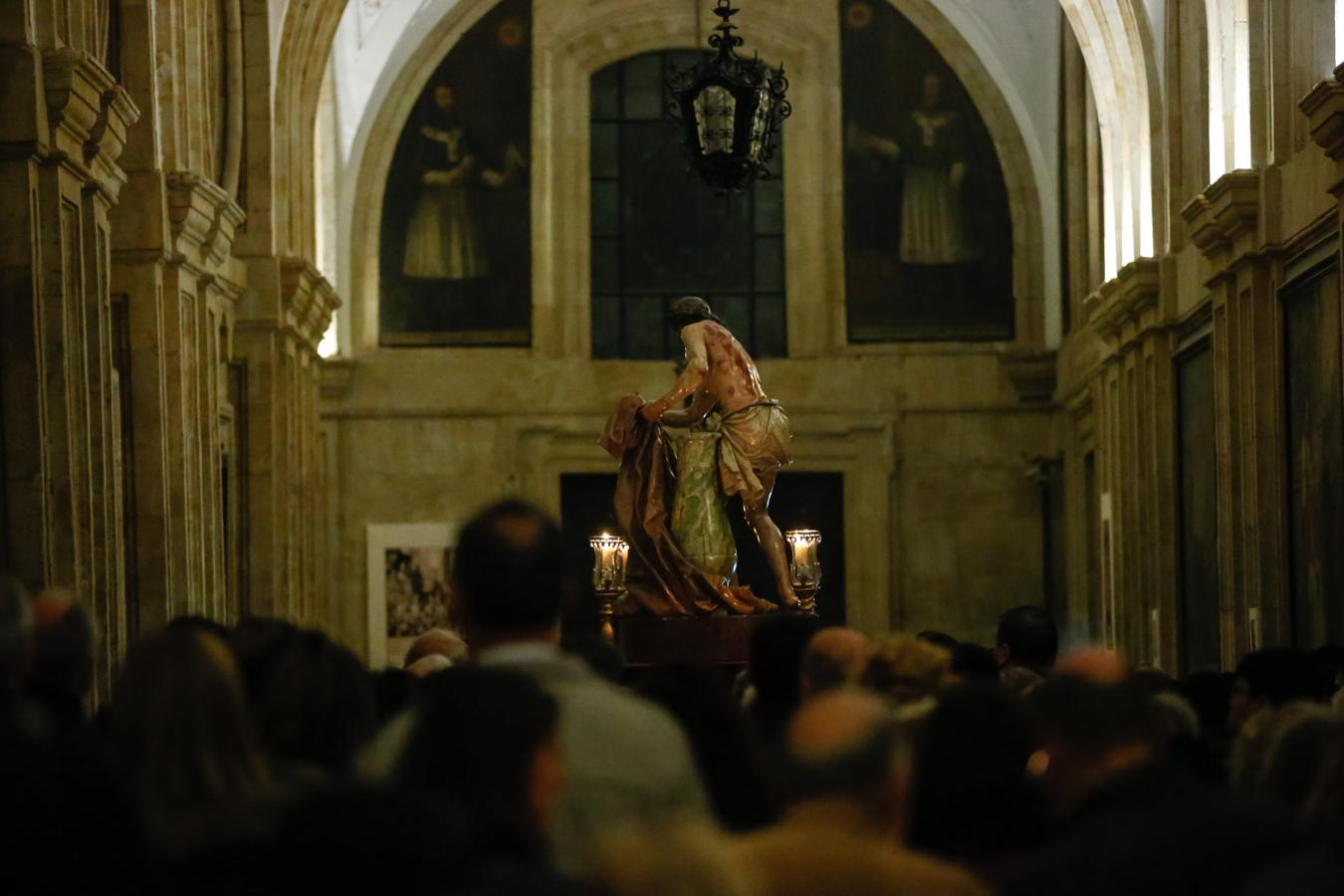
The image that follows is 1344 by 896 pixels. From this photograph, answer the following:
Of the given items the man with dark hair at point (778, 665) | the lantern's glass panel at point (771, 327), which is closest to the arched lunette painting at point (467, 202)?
the lantern's glass panel at point (771, 327)

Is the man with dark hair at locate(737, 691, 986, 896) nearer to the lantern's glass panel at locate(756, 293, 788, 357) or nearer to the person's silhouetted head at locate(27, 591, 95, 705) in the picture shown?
the person's silhouetted head at locate(27, 591, 95, 705)

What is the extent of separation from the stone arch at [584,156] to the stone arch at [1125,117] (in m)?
3.33

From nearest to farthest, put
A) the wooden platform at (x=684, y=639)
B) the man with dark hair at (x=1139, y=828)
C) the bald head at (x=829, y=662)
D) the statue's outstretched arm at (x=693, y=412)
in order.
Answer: the man with dark hair at (x=1139, y=828)
the bald head at (x=829, y=662)
the wooden platform at (x=684, y=639)
the statue's outstretched arm at (x=693, y=412)

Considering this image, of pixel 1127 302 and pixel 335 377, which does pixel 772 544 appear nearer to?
pixel 1127 302

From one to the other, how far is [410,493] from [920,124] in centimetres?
770

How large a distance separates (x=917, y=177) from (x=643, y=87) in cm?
356

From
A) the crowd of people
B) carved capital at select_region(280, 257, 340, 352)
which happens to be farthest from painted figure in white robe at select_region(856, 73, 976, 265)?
the crowd of people

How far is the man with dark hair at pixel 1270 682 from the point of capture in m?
9.66

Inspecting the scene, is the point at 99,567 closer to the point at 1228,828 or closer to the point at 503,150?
the point at 1228,828

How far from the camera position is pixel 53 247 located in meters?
14.7

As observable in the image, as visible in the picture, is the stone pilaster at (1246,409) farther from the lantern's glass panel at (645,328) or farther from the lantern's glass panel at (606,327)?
the lantern's glass panel at (606,327)

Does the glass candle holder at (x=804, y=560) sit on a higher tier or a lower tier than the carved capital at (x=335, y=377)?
lower

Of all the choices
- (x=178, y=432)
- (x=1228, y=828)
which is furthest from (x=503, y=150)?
(x=1228, y=828)

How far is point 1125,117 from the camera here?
25250mm
